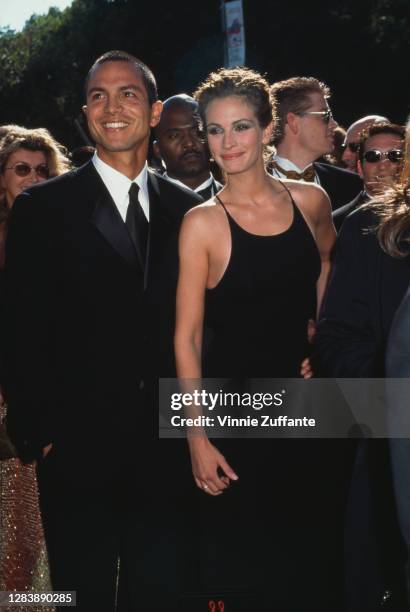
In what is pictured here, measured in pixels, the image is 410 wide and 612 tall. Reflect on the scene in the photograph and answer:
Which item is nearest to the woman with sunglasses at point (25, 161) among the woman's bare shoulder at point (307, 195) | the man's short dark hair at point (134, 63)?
the man's short dark hair at point (134, 63)

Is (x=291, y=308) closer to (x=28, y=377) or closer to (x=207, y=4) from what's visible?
(x=28, y=377)

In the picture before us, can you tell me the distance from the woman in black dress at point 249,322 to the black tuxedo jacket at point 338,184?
88.5 inches

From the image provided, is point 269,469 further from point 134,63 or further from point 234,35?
point 234,35

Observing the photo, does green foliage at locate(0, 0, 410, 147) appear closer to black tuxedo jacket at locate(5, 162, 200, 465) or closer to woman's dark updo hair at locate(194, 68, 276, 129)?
woman's dark updo hair at locate(194, 68, 276, 129)

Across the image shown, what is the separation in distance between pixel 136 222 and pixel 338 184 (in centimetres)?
265

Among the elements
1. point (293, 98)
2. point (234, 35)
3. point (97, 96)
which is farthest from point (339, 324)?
point (234, 35)

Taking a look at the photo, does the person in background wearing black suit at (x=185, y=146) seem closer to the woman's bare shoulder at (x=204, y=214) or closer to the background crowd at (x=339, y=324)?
the background crowd at (x=339, y=324)

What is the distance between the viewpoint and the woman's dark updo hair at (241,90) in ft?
11.4

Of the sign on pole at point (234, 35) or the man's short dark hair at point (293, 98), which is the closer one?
the man's short dark hair at point (293, 98)

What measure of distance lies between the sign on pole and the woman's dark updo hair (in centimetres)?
1639

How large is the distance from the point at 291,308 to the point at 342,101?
25601mm

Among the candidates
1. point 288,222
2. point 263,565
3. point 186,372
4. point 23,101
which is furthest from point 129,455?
point 23,101

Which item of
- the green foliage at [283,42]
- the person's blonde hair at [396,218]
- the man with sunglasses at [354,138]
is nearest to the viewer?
the person's blonde hair at [396,218]

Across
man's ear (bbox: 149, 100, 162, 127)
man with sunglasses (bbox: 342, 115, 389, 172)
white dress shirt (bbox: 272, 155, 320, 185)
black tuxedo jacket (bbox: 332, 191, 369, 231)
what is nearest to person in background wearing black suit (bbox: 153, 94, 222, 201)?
white dress shirt (bbox: 272, 155, 320, 185)
